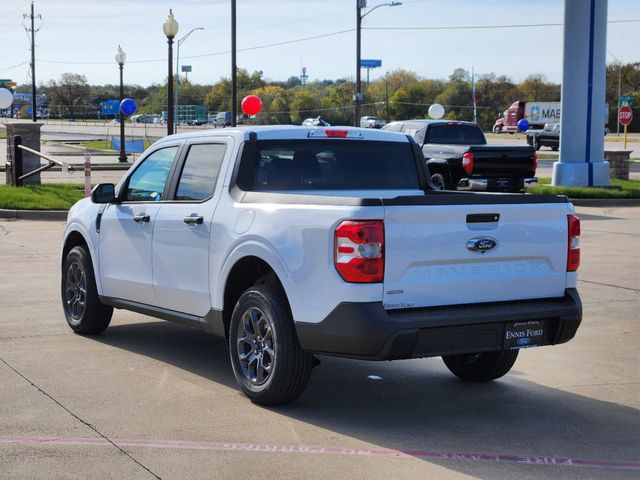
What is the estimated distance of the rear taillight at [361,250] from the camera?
584 centimetres

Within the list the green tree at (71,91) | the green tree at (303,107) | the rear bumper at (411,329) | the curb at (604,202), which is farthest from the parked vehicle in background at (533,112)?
the green tree at (71,91)

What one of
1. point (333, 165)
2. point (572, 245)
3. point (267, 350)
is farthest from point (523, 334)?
point (333, 165)

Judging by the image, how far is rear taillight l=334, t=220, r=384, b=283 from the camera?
19.2 ft

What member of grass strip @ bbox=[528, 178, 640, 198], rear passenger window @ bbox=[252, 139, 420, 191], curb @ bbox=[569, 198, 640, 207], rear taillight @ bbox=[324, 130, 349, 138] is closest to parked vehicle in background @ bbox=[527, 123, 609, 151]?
grass strip @ bbox=[528, 178, 640, 198]

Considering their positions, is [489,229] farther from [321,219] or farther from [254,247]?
[254,247]

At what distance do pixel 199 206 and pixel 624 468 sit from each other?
3490 millimetres

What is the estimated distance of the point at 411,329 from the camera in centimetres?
590

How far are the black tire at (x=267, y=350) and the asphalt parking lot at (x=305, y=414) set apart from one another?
162mm

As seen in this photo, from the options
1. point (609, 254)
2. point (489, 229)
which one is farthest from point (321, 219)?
point (609, 254)

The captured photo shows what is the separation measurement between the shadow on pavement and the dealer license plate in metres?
0.49

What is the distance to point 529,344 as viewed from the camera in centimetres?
641

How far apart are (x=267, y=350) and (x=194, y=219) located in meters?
1.30

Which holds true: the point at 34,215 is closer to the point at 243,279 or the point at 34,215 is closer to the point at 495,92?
the point at 243,279

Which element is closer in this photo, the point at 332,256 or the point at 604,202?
the point at 332,256
